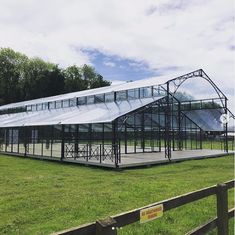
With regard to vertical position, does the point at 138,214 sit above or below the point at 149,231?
above

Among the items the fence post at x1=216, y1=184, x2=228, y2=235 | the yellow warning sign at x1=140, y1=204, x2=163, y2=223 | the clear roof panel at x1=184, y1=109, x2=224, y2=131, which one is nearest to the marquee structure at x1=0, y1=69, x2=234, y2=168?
the clear roof panel at x1=184, y1=109, x2=224, y2=131

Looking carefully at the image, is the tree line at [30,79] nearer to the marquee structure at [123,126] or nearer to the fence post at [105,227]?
the marquee structure at [123,126]

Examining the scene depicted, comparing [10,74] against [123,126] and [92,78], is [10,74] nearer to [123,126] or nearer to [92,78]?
[92,78]

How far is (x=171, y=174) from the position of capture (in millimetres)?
13102

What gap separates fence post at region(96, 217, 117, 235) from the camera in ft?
8.61

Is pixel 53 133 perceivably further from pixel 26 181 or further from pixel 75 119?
pixel 26 181

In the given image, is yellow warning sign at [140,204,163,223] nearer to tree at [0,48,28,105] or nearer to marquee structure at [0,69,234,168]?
marquee structure at [0,69,234,168]

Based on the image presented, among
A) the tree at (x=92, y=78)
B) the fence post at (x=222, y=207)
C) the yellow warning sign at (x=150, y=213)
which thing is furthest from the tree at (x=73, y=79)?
the yellow warning sign at (x=150, y=213)

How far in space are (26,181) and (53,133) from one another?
9.34 meters

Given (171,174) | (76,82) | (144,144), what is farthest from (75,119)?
(76,82)

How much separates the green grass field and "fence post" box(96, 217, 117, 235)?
3.09 metres

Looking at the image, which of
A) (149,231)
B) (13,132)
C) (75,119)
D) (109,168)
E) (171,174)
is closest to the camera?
(149,231)

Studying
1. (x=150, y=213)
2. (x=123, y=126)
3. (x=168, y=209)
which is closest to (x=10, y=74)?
(x=123, y=126)

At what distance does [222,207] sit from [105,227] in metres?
2.20
